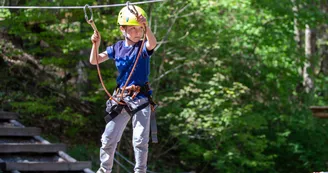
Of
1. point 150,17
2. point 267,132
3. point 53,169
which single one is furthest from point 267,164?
point 53,169

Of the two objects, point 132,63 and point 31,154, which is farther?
point 31,154

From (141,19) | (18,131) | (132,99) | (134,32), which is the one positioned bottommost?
(18,131)

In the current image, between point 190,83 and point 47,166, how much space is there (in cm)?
319

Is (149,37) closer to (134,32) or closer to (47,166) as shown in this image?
(134,32)

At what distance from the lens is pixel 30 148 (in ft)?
31.7

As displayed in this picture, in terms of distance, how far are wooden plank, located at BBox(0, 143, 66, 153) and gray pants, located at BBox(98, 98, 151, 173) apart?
4.22 m

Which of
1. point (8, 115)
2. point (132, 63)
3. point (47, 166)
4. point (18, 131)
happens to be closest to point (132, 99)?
point (132, 63)

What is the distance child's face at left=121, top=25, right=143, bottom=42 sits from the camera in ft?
17.7

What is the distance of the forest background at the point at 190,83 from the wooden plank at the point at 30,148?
0.85 meters

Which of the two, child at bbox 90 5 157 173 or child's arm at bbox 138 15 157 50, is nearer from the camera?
child's arm at bbox 138 15 157 50

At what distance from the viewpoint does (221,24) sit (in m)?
12.2

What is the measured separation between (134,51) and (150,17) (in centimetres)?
569

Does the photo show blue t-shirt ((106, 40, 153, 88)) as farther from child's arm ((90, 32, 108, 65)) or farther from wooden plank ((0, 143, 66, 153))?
wooden plank ((0, 143, 66, 153))

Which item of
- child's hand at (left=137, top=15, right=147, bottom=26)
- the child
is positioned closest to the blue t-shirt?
the child
